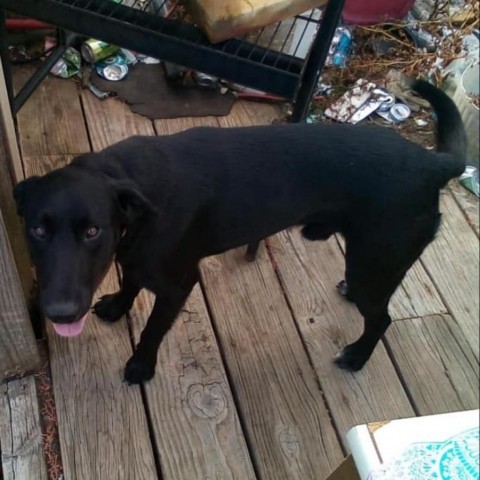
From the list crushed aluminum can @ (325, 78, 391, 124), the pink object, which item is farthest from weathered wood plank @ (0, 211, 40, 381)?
the pink object

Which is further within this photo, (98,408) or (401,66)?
(401,66)

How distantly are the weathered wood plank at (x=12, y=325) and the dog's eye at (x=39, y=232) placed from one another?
4.1 inches

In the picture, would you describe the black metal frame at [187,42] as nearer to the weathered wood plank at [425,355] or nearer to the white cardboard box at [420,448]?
the weathered wood plank at [425,355]

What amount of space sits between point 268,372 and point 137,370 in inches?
13.6

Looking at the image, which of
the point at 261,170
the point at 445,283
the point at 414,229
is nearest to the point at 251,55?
the point at 261,170

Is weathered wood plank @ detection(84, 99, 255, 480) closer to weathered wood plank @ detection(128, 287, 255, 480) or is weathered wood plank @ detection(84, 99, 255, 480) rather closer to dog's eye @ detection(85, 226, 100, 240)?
weathered wood plank @ detection(128, 287, 255, 480)

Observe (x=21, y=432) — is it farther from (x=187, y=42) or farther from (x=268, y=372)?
(x=187, y=42)

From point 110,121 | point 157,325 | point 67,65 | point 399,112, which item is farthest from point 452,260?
point 67,65

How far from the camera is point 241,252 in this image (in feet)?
6.84

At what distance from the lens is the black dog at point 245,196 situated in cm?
137

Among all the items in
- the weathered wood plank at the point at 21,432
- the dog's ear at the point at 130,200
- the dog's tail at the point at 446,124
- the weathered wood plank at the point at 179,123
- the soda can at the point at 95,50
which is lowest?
the weathered wood plank at the point at 21,432

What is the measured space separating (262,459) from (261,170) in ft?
2.26

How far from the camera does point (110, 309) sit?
6.08 feet

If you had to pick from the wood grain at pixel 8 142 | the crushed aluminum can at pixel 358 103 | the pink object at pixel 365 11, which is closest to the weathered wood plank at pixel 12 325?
the wood grain at pixel 8 142
